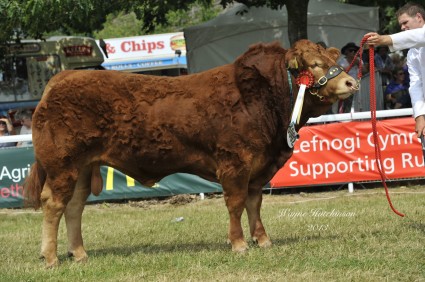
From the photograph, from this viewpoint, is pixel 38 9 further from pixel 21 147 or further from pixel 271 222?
pixel 271 222

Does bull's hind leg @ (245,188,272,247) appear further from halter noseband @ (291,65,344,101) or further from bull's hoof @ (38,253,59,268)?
bull's hoof @ (38,253,59,268)

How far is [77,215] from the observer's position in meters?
7.52

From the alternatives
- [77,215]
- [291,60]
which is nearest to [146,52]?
[77,215]

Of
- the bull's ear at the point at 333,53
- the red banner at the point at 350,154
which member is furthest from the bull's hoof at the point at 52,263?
the red banner at the point at 350,154

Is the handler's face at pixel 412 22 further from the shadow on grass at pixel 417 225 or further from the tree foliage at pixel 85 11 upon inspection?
the tree foliage at pixel 85 11

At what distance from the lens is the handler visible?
23.2 feet

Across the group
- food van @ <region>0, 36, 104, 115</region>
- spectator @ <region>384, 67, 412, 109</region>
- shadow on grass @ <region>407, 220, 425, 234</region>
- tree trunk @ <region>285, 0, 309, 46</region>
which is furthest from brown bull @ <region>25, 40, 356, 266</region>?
food van @ <region>0, 36, 104, 115</region>

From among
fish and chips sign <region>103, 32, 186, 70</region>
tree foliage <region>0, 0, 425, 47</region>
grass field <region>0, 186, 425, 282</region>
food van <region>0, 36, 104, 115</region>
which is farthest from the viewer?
fish and chips sign <region>103, 32, 186, 70</region>

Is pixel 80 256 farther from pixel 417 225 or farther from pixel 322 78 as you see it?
pixel 417 225

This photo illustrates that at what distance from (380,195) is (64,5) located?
6.35 metres

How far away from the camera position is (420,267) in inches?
238

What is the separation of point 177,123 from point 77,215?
1441 millimetres

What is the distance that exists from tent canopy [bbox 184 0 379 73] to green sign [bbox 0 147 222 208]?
4735 mm

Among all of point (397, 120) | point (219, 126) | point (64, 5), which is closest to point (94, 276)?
point (219, 126)
